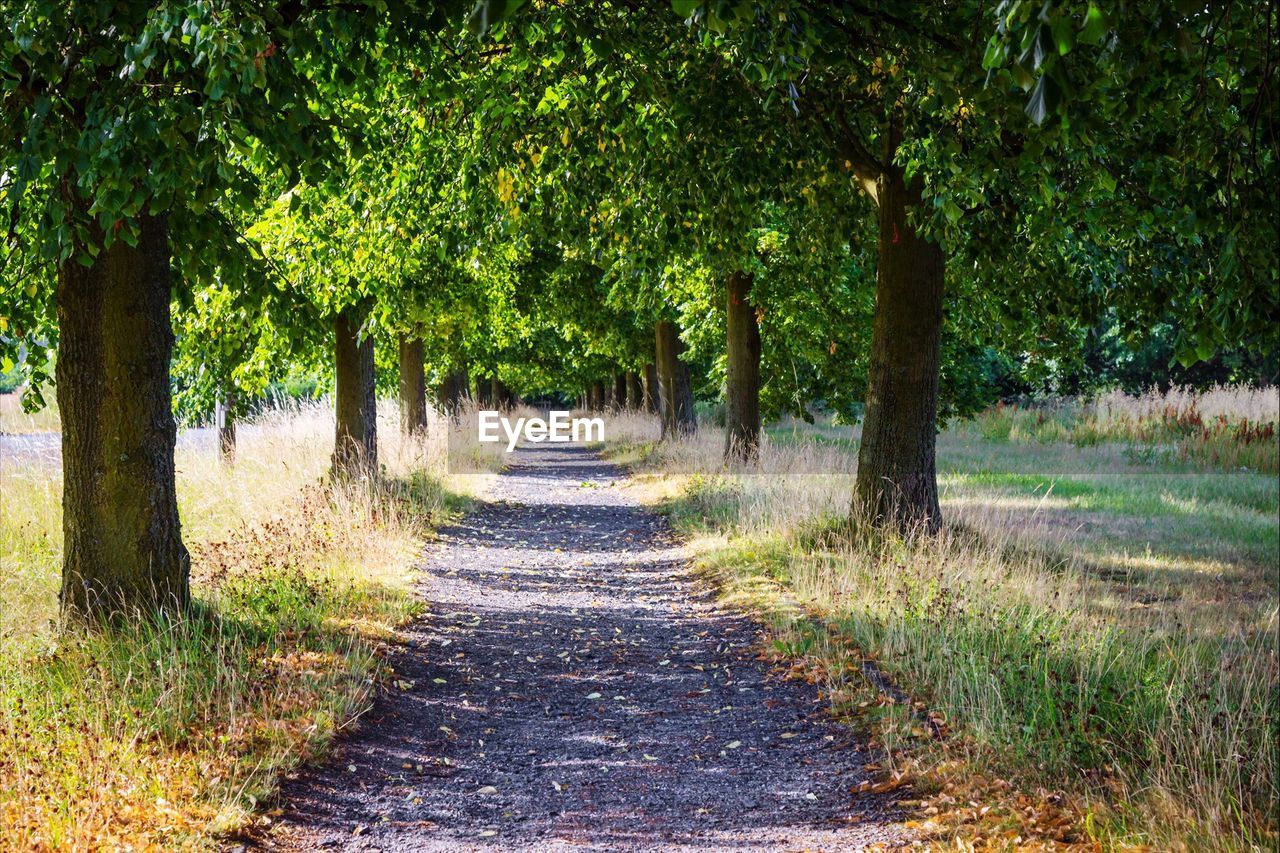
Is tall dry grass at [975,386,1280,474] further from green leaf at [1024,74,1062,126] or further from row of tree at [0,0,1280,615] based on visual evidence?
green leaf at [1024,74,1062,126]

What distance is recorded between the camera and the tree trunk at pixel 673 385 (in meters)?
24.2

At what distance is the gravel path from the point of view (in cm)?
505

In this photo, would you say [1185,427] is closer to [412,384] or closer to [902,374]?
[902,374]

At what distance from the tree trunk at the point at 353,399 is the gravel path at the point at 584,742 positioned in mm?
3666

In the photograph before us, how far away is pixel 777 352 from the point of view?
1978 centimetres

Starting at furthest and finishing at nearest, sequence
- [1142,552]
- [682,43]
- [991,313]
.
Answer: [991,313] → [1142,552] → [682,43]

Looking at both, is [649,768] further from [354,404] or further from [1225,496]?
[1225,496]

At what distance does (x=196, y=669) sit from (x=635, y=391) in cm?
3796

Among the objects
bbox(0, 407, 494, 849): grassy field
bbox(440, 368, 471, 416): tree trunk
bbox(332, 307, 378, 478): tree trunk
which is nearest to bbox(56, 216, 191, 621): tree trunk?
bbox(0, 407, 494, 849): grassy field

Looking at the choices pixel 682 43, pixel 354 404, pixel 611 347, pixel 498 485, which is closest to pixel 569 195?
pixel 682 43

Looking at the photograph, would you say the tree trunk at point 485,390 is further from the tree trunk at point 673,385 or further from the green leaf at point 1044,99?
the green leaf at point 1044,99

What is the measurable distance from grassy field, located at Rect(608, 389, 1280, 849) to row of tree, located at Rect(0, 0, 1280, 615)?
61.8 inches

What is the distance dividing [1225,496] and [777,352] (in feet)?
24.9

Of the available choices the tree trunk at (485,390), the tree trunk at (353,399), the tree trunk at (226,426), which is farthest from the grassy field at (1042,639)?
the tree trunk at (485,390)
